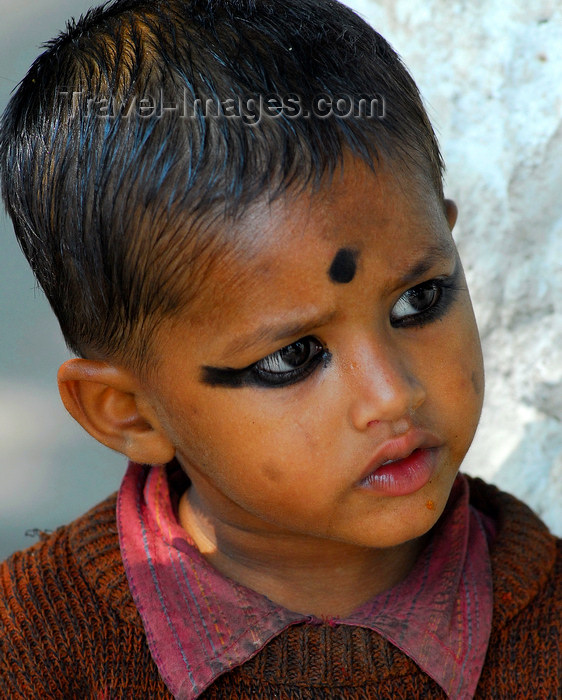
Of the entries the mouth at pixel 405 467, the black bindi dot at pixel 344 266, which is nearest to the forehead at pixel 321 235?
the black bindi dot at pixel 344 266

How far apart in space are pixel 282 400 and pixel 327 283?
0.16 m

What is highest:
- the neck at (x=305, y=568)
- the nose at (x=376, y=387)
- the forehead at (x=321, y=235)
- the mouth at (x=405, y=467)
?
the forehead at (x=321, y=235)

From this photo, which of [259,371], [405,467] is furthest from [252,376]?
[405,467]

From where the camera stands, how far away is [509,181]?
187 centimetres

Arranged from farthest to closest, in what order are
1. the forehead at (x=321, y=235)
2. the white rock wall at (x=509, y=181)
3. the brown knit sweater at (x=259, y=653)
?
the white rock wall at (x=509, y=181) → the brown knit sweater at (x=259, y=653) → the forehead at (x=321, y=235)

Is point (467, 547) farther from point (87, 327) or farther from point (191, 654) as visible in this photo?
point (87, 327)

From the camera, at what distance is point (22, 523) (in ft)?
7.55

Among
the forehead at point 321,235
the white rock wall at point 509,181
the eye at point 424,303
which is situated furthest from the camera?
the white rock wall at point 509,181

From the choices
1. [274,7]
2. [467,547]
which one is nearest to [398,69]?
[274,7]

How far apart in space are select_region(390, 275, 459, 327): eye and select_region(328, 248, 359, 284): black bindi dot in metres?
0.11

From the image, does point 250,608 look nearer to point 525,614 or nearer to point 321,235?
point 525,614

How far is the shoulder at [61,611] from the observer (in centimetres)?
145

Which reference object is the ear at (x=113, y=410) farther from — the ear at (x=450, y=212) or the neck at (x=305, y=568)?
the ear at (x=450, y=212)

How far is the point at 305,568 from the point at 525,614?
1.08 feet
